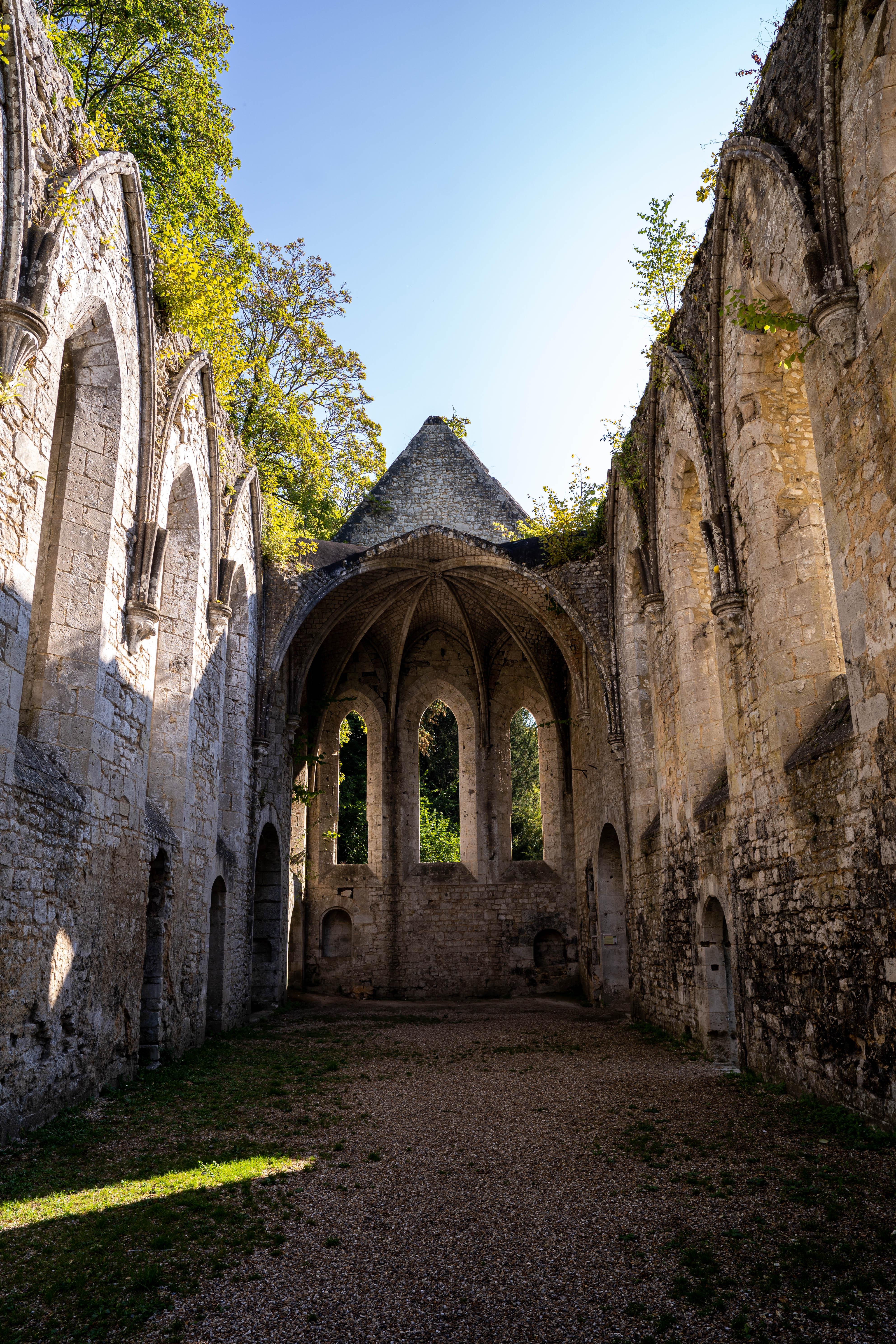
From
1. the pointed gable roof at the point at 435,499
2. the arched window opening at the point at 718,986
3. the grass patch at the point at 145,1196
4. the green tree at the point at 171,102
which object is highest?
the green tree at the point at 171,102

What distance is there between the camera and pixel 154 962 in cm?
752

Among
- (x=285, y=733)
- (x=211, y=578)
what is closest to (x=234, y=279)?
(x=211, y=578)

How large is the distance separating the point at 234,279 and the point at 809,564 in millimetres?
6169

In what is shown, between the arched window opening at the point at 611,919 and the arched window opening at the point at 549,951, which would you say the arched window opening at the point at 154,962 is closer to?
the arched window opening at the point at 611,919

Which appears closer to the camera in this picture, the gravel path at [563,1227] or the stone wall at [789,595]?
the gravel path at [563,1227]

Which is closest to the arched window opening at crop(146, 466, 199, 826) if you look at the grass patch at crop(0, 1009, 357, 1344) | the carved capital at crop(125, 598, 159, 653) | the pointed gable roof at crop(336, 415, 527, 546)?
the carved capital at crop(125, 598, 159, 653)

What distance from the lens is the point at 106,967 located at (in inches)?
248

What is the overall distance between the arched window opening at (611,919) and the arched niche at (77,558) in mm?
8715

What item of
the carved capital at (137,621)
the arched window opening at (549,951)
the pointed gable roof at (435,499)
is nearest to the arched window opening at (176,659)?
the carved capital at (137,621)

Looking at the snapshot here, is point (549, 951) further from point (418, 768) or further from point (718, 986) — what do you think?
point (718, 986)

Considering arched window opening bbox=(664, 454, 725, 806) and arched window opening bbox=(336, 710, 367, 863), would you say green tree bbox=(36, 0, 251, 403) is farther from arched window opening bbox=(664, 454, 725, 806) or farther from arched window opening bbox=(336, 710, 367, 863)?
arched window opening bbox=(336, 710, 367, 863)

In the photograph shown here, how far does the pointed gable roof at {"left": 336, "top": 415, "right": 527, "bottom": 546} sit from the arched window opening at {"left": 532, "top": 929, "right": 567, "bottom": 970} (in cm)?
729

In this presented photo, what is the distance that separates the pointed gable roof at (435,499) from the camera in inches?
642

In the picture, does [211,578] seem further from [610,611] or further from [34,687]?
[610,611]
